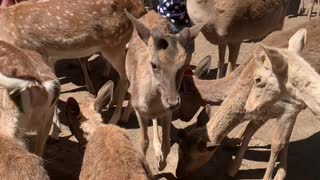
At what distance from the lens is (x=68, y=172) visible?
5.86 metres

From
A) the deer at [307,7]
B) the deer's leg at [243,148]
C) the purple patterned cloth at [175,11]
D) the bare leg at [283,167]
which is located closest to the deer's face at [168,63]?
Answer: the deer's leg at [243,148]

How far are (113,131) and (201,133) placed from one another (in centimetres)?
119

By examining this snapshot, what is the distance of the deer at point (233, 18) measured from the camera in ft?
23.7

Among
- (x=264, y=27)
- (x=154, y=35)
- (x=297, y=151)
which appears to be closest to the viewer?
(x=154, y=35)

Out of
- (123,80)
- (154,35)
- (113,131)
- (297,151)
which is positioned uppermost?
(154,35)

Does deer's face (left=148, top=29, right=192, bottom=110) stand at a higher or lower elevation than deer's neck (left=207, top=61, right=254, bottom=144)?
higher

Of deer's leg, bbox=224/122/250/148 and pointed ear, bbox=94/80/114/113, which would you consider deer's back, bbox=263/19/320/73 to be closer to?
deer's leg, bbox=224/122/250/148

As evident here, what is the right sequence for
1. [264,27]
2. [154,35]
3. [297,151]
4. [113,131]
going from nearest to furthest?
[113,131] → [154,35] → [297,151] → [264,27]

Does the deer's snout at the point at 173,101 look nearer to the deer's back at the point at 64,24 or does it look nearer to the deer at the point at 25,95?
the deer at the point at 25,95

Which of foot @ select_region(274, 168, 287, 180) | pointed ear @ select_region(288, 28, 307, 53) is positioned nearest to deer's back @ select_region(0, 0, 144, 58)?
foot @ select_region(274, 168, 287, 180)

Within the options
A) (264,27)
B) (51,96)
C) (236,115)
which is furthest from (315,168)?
(51,96)

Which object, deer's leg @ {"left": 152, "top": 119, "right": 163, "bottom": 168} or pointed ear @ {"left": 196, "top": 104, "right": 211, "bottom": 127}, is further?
deer's leg @ {"left": 152, "top": 119, "right": 163, "bottom": 168}

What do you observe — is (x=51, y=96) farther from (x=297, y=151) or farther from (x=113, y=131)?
(x=297, y=151)

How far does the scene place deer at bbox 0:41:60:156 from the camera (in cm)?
473
